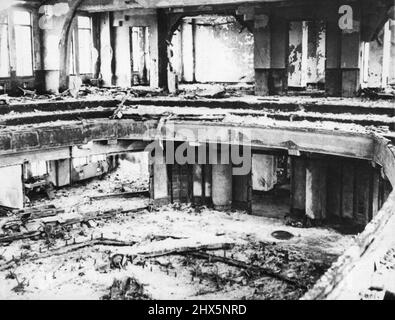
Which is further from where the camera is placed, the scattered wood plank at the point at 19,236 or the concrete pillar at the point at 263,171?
the concrete pillar at the point at 263,171

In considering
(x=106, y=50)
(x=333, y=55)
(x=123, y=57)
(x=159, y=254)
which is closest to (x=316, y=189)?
(x=333, y=55)

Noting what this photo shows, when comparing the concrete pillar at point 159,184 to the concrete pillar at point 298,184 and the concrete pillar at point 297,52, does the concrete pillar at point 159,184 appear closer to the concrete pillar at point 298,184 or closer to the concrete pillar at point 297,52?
the concrete pillar at point 298,184

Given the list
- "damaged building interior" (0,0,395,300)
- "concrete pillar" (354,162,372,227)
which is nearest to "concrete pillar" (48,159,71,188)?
"damaged building interior" (0,0,395,300)

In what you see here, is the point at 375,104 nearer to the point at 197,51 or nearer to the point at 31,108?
the point at 31,108

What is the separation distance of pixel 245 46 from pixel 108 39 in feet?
26.4

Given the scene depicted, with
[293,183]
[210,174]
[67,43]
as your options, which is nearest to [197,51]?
[67,43]

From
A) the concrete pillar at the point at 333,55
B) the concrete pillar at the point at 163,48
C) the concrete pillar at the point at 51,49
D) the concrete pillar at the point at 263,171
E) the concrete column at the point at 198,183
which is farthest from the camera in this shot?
the concrete pillar at the point at 163,48

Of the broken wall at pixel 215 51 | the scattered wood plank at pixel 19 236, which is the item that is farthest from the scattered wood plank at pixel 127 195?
the broken wall at pixel 215 51

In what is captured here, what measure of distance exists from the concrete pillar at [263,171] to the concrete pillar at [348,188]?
141 inches

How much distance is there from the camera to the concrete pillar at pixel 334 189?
47.4 feet

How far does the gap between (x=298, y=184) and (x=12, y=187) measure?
942 cm

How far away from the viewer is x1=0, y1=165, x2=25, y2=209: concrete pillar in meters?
16.2

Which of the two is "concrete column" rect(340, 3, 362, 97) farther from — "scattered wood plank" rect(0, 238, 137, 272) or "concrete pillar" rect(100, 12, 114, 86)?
"concrete pillar" rect(100, 12, 114, 86)

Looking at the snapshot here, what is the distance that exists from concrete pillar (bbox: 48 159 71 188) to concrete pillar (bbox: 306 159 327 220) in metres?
9.48
